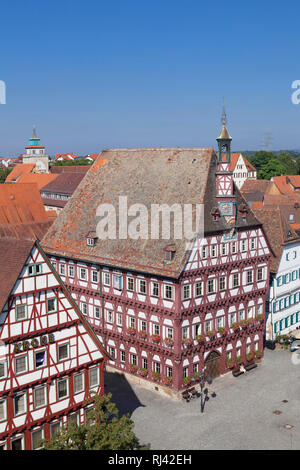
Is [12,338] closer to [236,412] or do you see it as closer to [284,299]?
[236,412]

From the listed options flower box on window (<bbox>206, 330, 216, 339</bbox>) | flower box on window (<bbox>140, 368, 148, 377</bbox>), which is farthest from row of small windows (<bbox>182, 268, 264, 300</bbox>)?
flower box on window (<bbox>140, 368, 148, 377</bbox>)

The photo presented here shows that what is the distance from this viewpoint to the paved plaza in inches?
1357

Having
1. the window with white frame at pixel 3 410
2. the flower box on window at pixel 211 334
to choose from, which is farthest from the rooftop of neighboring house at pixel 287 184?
the window with white frame at pixel 3 410

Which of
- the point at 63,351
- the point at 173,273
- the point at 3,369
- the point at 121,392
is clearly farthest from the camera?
the point at 121,392

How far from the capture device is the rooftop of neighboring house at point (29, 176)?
11464 centimetres

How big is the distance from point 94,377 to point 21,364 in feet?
17.9

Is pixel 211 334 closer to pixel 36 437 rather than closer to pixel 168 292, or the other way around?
pixel 168 292

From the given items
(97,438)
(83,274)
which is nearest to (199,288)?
(83,274)

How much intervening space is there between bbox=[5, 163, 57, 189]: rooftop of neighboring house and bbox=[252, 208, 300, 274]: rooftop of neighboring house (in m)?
67.5

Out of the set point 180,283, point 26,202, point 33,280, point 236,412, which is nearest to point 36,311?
point 33,280

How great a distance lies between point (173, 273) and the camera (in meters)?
38.8

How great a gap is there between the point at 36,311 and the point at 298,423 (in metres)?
19.7

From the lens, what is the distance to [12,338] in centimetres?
2841
